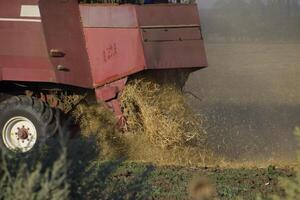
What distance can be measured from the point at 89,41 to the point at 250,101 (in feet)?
34.1

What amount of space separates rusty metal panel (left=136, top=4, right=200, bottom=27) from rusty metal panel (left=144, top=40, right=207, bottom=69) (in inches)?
10.8

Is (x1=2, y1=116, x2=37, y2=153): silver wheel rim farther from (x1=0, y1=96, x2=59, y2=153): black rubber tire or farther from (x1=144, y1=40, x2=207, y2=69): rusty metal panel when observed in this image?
(x1=144, y1=40, x2=207, y2=69): rusty metal panel

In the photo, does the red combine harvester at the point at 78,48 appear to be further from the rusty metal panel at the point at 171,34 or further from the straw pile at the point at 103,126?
the straw pile at the point at 103,126

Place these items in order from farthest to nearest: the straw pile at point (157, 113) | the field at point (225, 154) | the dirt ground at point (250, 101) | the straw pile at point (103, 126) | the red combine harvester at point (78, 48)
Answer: the dirt ground at point (250, 101) → the straw pile at point (103, 126) → the straw pile at point (157, 113) → the red combine harvester at point (78, 48) → the field at point (225, 154)

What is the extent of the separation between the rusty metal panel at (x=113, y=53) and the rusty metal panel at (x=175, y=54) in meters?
0.14

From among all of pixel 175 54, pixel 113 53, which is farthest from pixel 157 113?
pixel 113 53

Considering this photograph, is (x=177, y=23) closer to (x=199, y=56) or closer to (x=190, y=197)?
(x=199, y=56)

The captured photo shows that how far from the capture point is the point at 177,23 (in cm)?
1103

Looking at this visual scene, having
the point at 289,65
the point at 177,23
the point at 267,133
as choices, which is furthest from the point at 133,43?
the point at 289,65

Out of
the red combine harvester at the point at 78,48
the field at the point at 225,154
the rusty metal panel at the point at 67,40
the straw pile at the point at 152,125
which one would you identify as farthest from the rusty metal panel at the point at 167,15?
the field at the point at 225,154

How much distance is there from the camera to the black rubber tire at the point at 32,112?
10891mm

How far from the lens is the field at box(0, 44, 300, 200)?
18.2 ft

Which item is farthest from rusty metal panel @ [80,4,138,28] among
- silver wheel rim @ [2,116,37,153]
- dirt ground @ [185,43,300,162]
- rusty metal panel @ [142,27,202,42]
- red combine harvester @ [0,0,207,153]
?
dirt ground @ [185,43,300,162]

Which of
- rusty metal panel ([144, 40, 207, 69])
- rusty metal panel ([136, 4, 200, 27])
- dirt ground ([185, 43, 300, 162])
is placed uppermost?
rusty metal panel ([136, 4, 200, 27])
